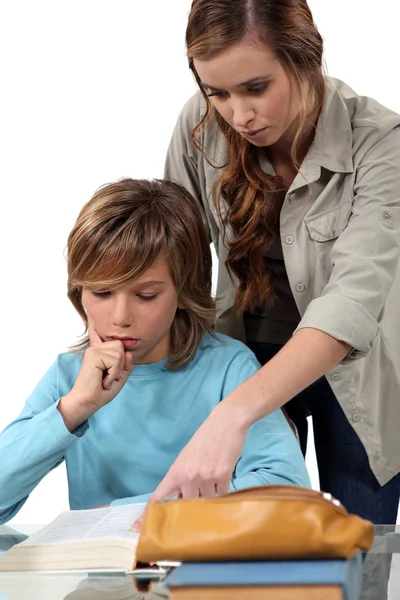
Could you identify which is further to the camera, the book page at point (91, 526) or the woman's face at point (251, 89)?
the woman's face at point (251, 89)

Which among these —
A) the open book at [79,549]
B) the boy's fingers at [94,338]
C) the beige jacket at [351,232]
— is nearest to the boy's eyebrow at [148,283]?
the boy's fingers at [94,338]

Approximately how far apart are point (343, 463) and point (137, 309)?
49cm

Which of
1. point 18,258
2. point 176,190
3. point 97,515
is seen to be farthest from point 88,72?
point 97,515

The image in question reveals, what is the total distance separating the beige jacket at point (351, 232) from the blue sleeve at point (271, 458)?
17cm

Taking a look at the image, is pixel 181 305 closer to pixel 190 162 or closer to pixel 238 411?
pixel 190 162

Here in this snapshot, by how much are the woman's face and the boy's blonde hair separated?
0.76 ft

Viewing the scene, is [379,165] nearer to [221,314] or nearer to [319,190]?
[319,190]

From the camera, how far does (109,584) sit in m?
1.09

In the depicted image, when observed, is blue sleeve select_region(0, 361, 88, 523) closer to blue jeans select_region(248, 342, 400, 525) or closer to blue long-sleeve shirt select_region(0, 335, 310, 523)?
blue long-sleeve shirt select_region(0, 335, 310, 523)

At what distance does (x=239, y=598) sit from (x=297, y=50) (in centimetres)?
95

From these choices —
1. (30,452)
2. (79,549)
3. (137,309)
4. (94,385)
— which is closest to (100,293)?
(137,309)

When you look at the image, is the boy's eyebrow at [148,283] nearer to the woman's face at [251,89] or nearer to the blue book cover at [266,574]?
the woman's face at [251,89]

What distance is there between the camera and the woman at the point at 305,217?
58.1 inches

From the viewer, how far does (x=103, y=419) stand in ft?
5.55
